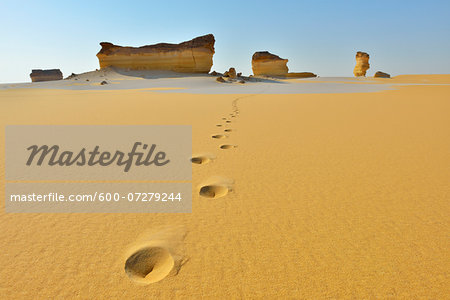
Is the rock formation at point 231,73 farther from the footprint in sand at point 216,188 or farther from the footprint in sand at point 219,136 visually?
the footprint in sand at point 216,188

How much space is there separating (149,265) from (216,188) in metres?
0.64

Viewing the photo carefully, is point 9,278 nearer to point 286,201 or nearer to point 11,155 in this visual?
point 286,201

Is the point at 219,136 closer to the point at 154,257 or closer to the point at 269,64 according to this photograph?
the point at 154,257

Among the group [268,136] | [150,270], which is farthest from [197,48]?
[150,270]

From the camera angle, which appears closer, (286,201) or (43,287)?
(43,287)

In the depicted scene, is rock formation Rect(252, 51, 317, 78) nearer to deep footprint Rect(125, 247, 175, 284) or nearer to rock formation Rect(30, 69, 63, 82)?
rock formation Rect(30, 69, 63, 82)

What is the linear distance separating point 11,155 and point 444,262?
275 cm

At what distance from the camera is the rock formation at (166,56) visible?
24.6 meters

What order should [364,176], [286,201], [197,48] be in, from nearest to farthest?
1. [286,201]
2. [364,176]
3. [197,48]

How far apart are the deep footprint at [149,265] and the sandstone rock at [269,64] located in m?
37.3

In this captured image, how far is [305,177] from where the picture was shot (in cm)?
154

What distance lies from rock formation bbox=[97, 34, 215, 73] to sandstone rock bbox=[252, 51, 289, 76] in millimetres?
12773

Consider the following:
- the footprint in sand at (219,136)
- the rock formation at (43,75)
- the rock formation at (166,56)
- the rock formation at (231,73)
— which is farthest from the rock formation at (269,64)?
the footprint in sand at (219,136)

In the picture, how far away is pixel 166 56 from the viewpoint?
25.0 metres
